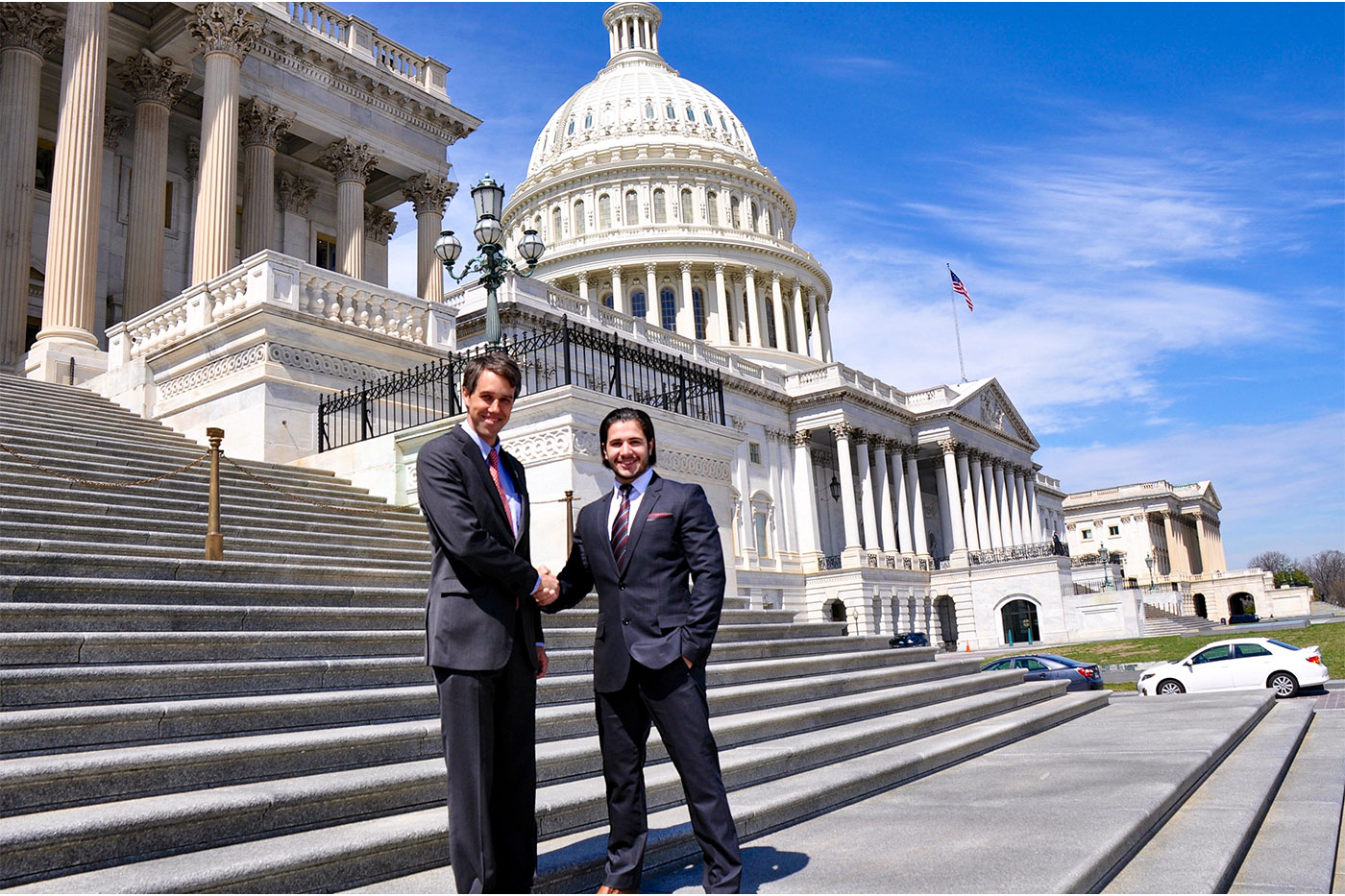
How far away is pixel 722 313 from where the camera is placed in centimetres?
7494

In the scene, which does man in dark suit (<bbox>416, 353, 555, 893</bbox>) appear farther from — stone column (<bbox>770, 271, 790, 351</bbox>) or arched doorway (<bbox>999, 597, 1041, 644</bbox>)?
stone column (<bbox>770, 271, 790, 351</bbox>)

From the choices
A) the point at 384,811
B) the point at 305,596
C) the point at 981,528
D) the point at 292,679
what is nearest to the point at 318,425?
the point at 305,596

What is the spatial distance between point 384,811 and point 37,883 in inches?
61.0

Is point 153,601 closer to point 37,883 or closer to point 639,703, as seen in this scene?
point 37,883

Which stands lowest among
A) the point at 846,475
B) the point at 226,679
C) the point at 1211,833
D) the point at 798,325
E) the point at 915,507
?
the point at 1211,833

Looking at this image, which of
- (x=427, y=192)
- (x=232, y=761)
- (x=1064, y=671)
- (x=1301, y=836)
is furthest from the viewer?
(x=427, y=192)

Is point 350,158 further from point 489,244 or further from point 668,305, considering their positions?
point 668,305

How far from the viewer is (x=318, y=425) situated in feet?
54.5

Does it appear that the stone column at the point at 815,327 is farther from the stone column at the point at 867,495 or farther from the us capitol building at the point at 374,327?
the stone column at the point at 867,495

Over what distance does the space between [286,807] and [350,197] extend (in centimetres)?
2613

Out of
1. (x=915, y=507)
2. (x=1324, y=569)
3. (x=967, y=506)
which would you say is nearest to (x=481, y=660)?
(x=915, y=507)

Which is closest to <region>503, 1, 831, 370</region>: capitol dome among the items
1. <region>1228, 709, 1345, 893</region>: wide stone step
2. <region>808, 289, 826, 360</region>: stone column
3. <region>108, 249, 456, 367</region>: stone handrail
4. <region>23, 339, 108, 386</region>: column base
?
<region>808, 289, 826, 360</region>: stone column

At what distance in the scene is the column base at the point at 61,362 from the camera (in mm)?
18672

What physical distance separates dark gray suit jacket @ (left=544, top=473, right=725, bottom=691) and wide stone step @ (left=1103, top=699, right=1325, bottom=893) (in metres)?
2.30
